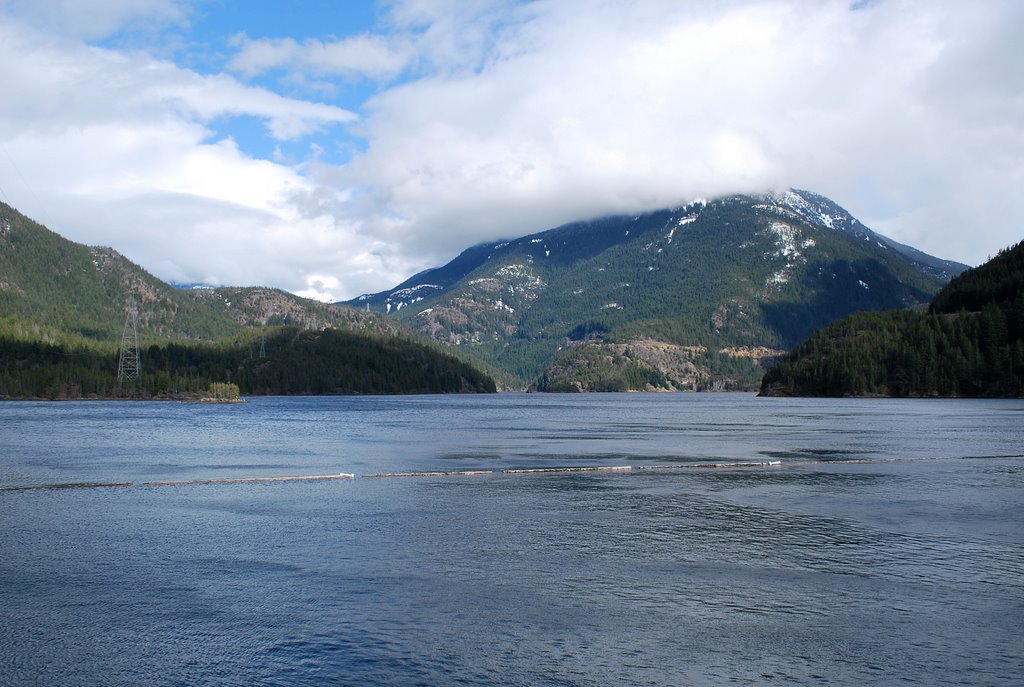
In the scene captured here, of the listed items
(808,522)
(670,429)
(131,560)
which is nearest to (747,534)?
(808,522)

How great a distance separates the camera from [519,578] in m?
30.6

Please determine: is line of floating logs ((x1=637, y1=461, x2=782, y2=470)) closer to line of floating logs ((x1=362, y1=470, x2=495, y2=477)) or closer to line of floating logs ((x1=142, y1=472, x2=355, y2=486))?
line of floating logs ((x1=362, y1=470, x2=495, y2=477))

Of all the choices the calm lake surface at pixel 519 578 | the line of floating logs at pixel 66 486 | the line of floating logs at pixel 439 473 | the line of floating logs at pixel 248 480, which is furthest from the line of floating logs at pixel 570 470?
the line of floating logs at pixel 66 486

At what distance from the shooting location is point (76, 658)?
74.1 ft

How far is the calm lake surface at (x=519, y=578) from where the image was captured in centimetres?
2217

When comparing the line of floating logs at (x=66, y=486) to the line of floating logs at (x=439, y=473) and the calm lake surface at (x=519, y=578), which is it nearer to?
the calm lake surface at (x=519, y=578)

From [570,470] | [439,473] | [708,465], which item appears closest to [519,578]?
[439,473]

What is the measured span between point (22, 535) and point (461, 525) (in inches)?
756

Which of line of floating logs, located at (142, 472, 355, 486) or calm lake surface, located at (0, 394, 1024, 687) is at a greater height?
line of floating logs, located at (142, 472, 355, 486)

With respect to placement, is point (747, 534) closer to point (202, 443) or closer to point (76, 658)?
point (76, 658)

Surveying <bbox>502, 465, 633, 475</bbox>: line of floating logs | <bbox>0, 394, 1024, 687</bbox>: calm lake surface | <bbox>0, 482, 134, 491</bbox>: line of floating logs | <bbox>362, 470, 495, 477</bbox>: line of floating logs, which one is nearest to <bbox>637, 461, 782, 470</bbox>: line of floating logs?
<bbox>502, 465, 633, 475</bbox>: line of floating logs

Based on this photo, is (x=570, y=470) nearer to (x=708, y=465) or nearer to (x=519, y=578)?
(x=708, y=465)

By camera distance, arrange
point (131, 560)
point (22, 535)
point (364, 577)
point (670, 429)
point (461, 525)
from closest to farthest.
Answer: point (364, 577)
point (131, 560)
point (22, 535)
point (461, 525)
point (670, 429)

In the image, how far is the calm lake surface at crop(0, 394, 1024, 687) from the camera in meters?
22.2
